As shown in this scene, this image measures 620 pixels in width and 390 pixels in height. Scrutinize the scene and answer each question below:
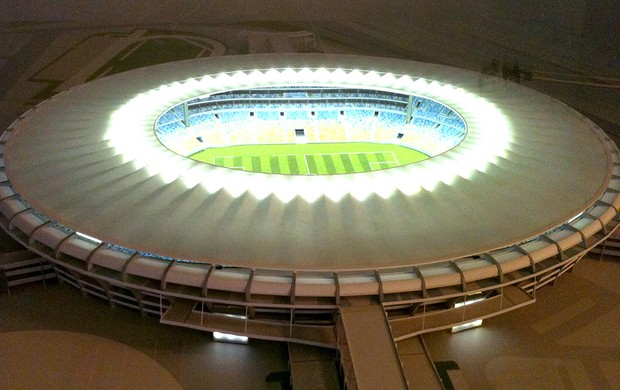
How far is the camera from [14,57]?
124 feet

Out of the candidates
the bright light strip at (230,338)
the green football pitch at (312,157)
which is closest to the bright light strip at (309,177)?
the green football pitch at (312,157)

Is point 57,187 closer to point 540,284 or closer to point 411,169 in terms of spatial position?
point 411,169

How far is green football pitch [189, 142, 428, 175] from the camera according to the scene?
28.6 metres

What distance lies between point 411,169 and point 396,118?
38.8 ft

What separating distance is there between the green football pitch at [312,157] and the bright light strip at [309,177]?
403 centimetres

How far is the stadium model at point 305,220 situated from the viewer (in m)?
14.3

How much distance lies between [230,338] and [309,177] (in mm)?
5580

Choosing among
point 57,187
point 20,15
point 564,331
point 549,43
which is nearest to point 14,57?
point 20,15

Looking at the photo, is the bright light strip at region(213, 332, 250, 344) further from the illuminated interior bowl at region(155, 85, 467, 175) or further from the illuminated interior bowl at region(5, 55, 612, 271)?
the illuminated interior bowl at region(155, 85, 467, 175)

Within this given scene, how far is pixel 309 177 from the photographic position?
18188 millimetres

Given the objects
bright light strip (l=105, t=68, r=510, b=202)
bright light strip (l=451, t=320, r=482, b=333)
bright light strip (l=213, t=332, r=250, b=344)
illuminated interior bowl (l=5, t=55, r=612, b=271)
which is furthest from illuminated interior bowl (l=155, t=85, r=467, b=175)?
bright light strip (l=213, t=332, r=250, b=344)

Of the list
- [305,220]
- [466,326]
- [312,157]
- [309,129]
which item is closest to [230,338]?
[305,220]

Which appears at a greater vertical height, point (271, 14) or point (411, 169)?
point (271, 14)

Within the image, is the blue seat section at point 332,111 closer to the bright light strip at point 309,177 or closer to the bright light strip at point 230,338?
the bright light strip at point 309,177
